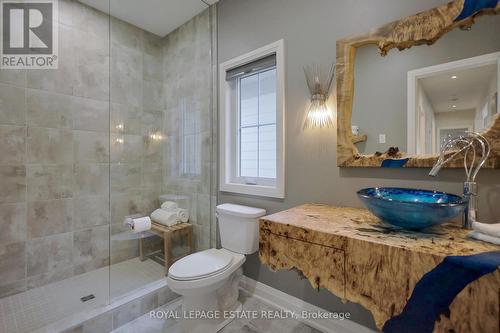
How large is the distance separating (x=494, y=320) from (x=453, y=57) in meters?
1.15

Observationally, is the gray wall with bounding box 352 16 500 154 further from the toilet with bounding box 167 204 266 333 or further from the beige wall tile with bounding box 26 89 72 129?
the beige wall tile with bounding box 26 89 72 129

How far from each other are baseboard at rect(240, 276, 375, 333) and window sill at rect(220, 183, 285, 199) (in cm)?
77

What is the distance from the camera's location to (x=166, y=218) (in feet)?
7.66

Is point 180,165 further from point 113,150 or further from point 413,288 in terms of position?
point 413,288

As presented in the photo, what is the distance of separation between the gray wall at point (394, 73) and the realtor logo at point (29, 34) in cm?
262

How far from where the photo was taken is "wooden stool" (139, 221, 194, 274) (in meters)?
2.24

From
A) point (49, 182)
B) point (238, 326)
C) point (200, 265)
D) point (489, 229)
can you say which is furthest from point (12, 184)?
point (489, 229)

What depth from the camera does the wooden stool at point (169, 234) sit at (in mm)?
2240

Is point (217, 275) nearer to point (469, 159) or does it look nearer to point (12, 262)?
point (469, 159)

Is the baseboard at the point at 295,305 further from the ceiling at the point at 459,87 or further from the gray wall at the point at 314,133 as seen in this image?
the ceiling at the point at 459,87

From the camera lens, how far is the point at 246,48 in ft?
6.49

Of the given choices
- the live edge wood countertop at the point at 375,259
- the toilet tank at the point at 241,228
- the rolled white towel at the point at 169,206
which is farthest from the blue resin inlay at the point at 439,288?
A: the rolled white towel at the point at 169,206

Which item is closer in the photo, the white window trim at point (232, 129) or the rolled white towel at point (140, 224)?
the white window trim at point (232, 129)

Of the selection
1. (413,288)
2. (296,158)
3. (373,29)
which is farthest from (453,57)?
(413,288)
